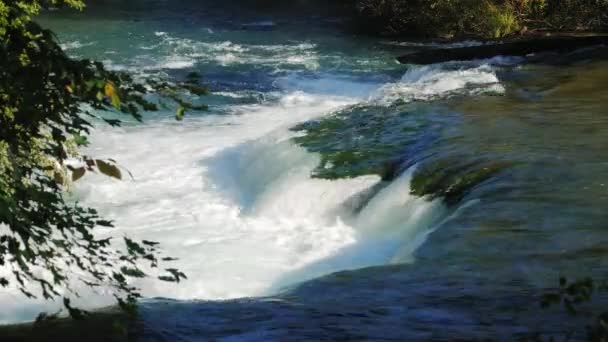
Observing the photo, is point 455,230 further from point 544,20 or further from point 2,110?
point 544,20

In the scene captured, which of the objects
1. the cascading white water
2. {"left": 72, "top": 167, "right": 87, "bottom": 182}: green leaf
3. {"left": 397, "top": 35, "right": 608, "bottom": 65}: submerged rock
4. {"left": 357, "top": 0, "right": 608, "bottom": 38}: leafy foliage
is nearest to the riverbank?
the cascading white water

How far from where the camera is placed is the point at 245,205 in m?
14.0

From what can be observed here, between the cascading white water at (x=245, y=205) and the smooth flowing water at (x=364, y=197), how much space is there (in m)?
0.04

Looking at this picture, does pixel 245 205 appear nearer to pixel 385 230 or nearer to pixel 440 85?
pixel 385 230

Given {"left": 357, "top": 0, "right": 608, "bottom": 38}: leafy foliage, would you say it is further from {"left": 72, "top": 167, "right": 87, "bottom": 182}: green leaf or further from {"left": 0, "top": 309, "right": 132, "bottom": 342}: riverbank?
{"left": 72, "top": 167, "right": 87, "bottom": 182}: green leaf

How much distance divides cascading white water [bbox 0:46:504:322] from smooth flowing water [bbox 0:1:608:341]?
37mm

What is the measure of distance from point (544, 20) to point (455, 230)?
18.7 metres

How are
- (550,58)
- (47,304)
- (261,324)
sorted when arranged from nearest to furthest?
(261,324) → (47,304) → (550,58)

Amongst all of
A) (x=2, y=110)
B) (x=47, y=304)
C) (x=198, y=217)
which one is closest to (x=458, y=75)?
(x=198, y=217)

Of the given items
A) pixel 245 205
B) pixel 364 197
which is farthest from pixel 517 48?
pixel 364 197

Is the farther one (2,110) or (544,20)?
(544,20)

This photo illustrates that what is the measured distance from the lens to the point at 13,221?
4.07 metres

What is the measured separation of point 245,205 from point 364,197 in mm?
2325

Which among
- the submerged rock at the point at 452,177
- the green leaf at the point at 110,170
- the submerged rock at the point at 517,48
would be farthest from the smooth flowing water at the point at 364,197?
the green leaf at the point at 110,170
